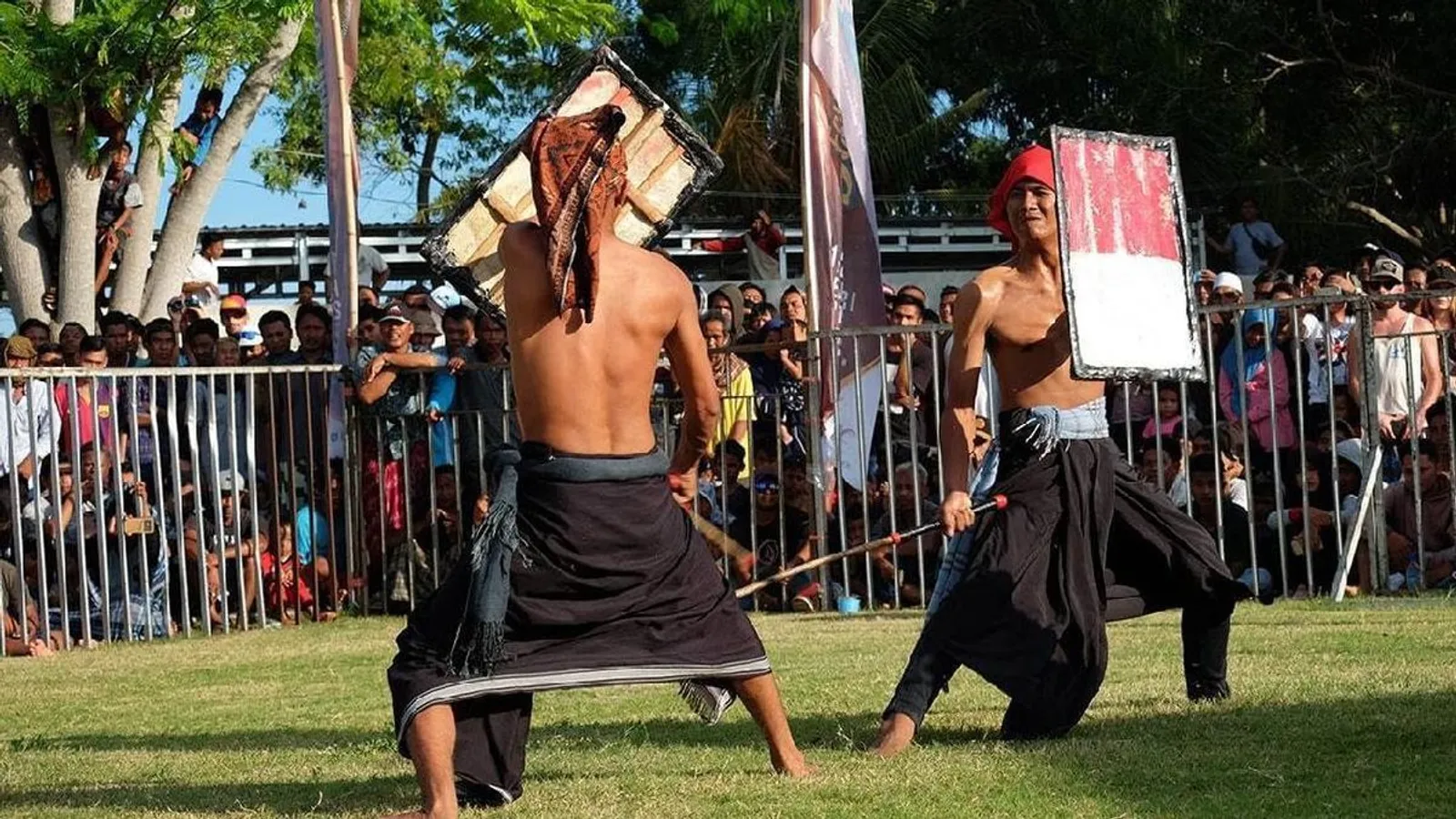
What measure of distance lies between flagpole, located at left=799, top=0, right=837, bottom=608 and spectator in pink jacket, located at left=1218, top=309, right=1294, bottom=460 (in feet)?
7.56

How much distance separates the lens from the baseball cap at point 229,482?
1372 centimetres

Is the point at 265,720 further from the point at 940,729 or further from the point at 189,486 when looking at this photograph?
the point at 189,486

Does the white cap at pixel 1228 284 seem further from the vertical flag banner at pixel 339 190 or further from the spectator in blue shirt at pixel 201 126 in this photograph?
the spectator in blue shirt at pixel 201 126

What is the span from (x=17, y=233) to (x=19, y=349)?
427cm

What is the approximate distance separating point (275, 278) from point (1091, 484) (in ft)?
51.4

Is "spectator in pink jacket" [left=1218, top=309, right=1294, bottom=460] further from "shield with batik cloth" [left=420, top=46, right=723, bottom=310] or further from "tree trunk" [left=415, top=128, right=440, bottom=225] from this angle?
"tree trunk" [left=415, top=128, right=440, bottom=225]

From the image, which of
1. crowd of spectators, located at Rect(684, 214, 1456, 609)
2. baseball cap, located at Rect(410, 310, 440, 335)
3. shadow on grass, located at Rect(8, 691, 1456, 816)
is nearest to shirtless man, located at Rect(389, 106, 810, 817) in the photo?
shadow on grass, located at Rect(8, 691, 1456, 816)

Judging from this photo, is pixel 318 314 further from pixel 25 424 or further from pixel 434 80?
pixel 434 80

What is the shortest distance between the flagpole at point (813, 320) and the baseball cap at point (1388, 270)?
3439 mm

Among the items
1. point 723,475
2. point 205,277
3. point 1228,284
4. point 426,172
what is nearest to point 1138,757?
point 723,475

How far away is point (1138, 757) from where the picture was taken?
23.0 feet

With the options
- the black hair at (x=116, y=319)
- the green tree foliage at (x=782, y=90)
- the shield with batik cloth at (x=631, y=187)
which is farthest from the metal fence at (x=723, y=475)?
the green tree foliage at (x=782, y=90)

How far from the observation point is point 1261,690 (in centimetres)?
845

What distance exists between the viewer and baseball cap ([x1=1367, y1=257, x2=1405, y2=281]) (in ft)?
46.7
